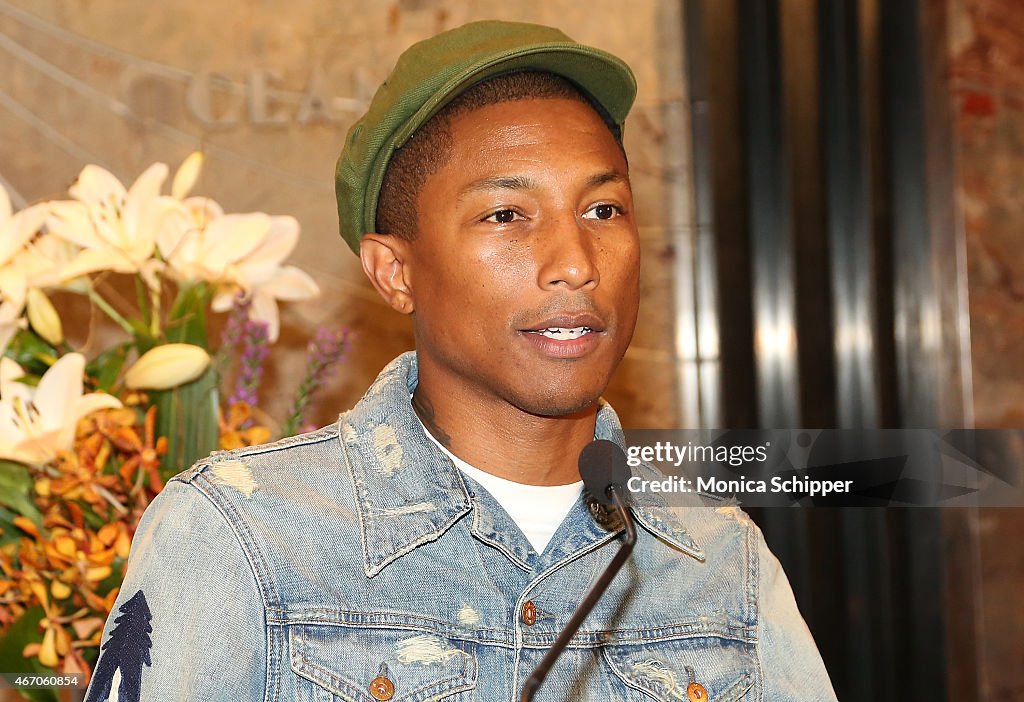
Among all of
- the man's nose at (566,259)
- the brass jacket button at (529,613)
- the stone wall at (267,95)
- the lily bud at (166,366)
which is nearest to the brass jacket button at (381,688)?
the brass jacket button at (529,613)

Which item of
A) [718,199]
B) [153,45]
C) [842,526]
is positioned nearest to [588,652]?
[842,526]

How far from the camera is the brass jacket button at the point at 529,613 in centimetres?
111

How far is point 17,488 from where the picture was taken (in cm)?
137

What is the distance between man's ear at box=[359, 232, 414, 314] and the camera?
123 centimetres

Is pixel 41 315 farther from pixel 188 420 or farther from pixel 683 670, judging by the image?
pixel 683 670

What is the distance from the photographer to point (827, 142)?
1.83 meters

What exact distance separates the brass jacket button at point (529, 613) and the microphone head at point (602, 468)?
0.74 feet

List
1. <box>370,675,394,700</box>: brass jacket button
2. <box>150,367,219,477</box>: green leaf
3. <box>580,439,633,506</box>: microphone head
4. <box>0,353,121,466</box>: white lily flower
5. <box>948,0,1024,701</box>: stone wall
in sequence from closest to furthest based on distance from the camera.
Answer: <box>580,439,633,506</box>: microphone head < <box>370,675,394,700</box>: brass jacket button < <box>0,353,121,466</box>: white lily flower < <box>150,367,219,477</box>: green leaf < <box>948,0,1024,701</box>: stone wall

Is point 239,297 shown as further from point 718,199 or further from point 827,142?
point 827,142

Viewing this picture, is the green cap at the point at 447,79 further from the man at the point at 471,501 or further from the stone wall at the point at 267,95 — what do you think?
the stone wall at the point at 267,95

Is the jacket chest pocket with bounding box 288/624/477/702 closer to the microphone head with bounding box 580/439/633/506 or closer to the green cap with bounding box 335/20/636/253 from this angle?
the microphone head with bounding box 580/439/633/506

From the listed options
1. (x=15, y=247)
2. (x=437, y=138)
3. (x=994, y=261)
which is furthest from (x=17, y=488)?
(x=994, y=261)

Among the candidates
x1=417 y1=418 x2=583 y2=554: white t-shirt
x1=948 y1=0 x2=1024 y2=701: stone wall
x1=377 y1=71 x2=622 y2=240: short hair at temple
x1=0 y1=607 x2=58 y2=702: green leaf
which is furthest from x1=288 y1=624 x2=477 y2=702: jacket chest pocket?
x1=948 y1=0 x2=1024 y2=701: stone wall

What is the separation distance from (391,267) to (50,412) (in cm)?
39
